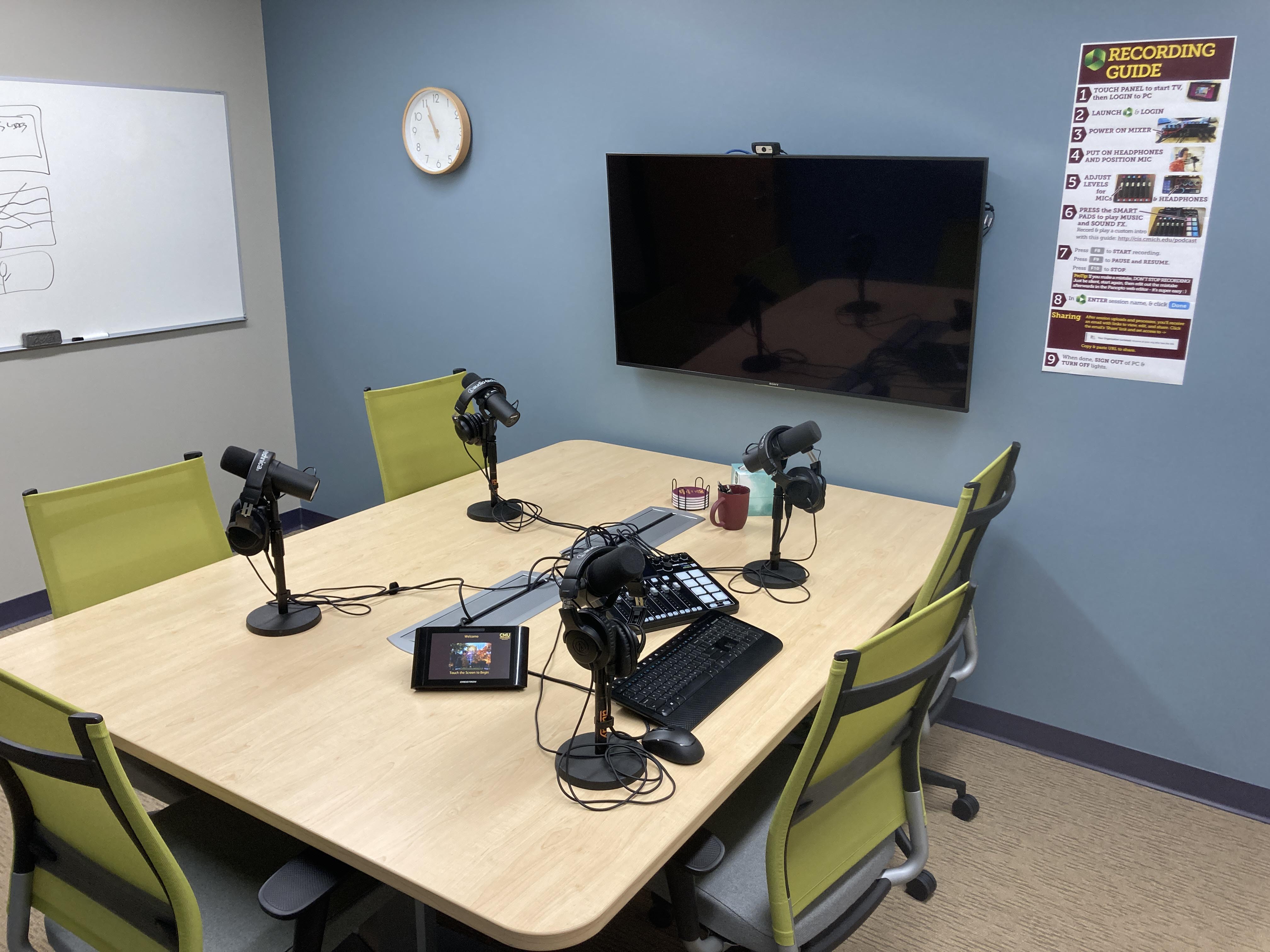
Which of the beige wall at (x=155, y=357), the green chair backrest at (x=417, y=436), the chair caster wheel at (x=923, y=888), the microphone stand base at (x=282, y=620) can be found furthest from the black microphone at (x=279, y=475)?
the beige wall at (x=155, y=357)

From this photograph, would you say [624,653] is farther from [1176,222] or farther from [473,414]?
[1176,222]

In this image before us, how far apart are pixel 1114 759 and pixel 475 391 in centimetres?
234

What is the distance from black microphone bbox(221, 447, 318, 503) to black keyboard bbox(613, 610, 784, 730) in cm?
82

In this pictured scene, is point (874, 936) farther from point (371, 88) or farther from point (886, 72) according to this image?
point (371, 88)

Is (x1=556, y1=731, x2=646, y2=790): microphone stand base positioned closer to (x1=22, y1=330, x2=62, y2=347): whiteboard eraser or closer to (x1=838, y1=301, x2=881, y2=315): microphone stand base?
(x1=838, y1=301, x2=881, y2=315): microphone stand base

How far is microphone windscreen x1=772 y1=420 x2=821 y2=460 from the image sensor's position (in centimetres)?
237

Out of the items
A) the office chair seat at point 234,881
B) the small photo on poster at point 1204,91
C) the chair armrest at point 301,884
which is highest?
the small photo on poster at point 1204,91

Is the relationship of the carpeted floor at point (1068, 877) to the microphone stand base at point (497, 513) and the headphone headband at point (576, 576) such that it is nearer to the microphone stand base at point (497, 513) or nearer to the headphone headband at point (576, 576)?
the microphone stand base at point (497, 513)

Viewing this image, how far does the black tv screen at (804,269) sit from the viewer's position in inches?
115

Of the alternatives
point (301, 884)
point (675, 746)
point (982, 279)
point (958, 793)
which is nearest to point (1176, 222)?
point (982, 279)

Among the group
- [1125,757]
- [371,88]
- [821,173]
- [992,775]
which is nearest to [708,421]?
[821,173]

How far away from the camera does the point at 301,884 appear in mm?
1545

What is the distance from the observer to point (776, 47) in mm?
3145

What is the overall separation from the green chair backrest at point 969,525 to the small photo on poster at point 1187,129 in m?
0.94
